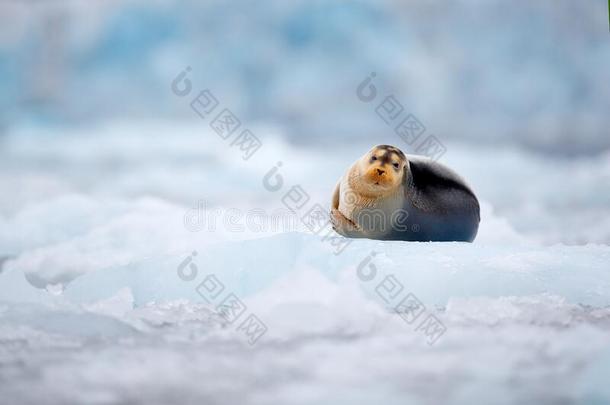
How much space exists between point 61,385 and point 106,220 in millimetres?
6617

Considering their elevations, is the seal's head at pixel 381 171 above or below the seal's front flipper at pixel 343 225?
above

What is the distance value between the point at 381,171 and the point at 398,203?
11.7 inches

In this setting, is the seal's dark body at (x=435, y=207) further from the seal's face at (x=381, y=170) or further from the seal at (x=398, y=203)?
the seal's face at (x=381, y=170)

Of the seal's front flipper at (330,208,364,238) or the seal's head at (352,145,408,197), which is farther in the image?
the seal's front flipper at (330,208,364,238)

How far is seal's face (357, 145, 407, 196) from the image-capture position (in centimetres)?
428

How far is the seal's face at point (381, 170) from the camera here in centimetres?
428

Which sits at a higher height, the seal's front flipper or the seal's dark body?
the seal's dark body

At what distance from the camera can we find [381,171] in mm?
4262

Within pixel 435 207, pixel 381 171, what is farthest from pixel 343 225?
pixel 435 207

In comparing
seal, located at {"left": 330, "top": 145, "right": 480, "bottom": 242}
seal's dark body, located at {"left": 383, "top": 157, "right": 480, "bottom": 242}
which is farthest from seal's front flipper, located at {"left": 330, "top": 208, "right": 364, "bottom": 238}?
seal's dark body, located at {"left": 383, "top": 157, "right": 480, "bottom": 242}

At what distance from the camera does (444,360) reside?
7.41ft

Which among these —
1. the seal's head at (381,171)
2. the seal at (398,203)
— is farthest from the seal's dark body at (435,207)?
the seal's head at (381,171)

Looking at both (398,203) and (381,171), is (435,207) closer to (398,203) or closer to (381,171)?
(398,203)

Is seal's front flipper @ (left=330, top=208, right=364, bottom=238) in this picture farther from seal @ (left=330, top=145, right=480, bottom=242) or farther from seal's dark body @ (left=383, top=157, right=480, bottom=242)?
seal's dark body @ (left=383, top=157, right=480, bottom=242)
